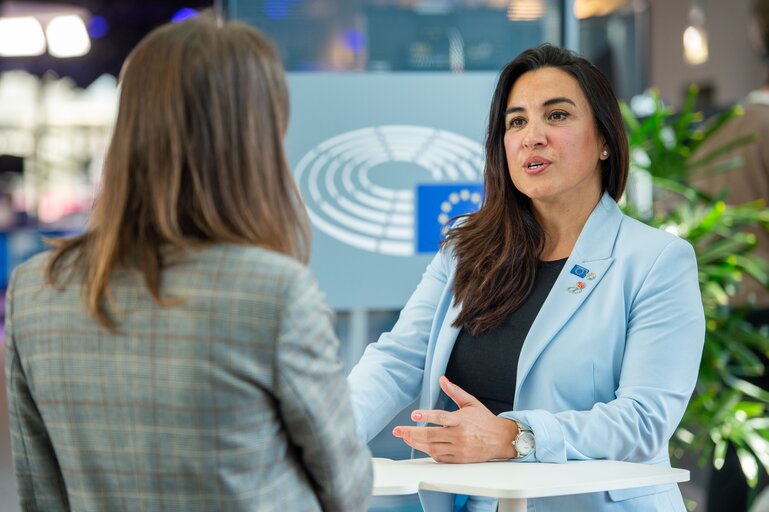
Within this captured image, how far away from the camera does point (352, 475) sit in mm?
1484

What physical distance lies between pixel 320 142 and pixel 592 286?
1.42 metres

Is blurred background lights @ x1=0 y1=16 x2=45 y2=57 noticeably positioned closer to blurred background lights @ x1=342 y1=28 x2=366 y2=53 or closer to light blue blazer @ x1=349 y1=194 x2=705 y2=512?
blurred background lights @ x1=342 y1=28 x2=366 y2=53

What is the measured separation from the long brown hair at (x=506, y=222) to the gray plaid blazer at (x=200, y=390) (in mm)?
1052

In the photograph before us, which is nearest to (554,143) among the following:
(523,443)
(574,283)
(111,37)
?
(574,283)

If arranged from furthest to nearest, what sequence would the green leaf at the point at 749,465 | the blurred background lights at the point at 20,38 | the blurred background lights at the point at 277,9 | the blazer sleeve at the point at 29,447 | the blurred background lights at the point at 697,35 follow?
the blurred background lights at the point at 20,38, the blurred background lights at the point at 697,35, the green leaf at the point at 749,465, the blurred background lights at the point at 277,9, the blazer sleeve at the point at 29,447

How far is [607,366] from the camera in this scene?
2.26 metres

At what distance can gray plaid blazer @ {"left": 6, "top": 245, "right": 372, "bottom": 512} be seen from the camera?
1.37 m

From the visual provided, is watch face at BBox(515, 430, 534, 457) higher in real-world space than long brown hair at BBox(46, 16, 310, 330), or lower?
lower

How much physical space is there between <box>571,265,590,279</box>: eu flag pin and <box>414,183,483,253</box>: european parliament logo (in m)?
1.18

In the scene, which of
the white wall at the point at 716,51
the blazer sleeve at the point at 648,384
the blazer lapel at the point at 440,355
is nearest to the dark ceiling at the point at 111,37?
the white wall at the point at 716,51

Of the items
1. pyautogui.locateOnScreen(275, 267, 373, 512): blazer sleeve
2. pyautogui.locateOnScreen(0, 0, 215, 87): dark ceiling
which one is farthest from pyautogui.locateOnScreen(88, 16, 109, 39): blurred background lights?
pyautogui.locateOnScreen(275, 267, 373, 512): blazer sleeve

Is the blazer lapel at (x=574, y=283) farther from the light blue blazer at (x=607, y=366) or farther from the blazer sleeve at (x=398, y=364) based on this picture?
the blazer sleeve at (x=398, y=364)

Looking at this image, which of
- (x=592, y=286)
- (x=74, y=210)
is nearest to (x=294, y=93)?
(x=592, y=286)

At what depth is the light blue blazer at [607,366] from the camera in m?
2.16
